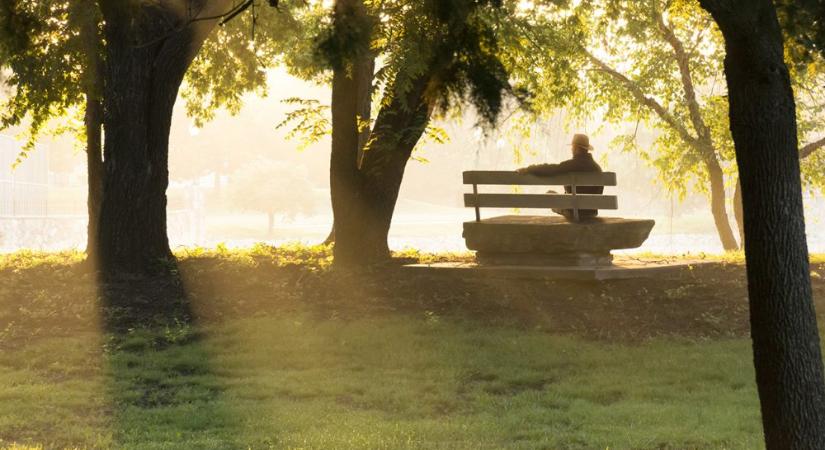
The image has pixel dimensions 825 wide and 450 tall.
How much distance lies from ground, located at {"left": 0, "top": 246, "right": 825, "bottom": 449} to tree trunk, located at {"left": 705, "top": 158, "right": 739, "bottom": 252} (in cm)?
957

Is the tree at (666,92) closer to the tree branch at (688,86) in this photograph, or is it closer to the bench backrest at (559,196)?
the tree branch at (688,86)

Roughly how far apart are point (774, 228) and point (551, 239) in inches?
234

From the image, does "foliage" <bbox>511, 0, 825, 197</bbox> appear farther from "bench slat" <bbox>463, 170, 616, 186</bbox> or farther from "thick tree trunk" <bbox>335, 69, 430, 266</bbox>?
"bench slat" <bbox>463, 170, 616, 186</bbox>

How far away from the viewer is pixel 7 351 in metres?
11.7

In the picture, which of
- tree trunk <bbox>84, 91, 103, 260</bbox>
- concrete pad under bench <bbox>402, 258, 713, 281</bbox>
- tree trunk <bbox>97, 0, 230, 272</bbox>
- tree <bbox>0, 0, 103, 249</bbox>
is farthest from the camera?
tree trunk <bbox>84, 91, 103, 260</bbox>

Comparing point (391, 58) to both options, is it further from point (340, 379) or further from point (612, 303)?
point (612, 303)

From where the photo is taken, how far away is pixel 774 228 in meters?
5.99

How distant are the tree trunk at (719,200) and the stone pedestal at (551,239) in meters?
13.3

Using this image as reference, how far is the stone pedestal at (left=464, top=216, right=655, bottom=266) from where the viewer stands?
11844mm

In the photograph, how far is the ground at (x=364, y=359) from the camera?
8461 millimetres

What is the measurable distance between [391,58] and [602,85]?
1750 centimetres

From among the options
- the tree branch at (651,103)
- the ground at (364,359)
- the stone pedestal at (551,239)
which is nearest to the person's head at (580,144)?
the stone pedestal at (551,239)

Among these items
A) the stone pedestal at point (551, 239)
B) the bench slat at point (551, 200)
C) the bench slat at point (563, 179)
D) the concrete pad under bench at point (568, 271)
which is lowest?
the concrete pad under bench at point (568, 271)

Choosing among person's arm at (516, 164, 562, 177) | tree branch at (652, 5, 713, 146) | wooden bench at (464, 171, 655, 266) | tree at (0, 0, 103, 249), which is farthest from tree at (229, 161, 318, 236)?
person's arm at (516, 164, 562, 177)
